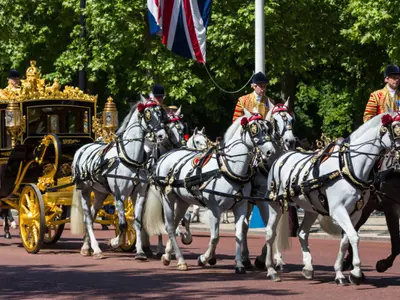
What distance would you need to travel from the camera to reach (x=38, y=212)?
1789cm

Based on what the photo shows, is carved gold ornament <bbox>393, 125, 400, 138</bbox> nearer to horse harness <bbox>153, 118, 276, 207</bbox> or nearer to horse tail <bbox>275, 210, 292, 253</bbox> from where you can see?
horse harness <bbox>153, 118, 276, 207</bbox>

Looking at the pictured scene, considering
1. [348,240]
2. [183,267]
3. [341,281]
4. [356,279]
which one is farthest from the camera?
[183,267]

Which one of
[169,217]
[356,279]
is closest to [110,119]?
[169,217]

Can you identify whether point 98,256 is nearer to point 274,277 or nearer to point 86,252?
point 86,252

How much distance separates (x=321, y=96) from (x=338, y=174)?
1516 inches

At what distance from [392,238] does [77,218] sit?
6.21 meters

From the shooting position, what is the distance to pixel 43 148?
1856 centimetres

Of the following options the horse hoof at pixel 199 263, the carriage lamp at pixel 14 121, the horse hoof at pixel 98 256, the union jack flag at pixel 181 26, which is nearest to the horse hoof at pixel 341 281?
the horse hoof at pixel 199 263

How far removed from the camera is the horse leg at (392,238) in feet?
45.4

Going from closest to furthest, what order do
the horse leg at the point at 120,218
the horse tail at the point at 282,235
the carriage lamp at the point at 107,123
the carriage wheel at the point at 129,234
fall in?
1. the horse tail at the point at 282,235
2. the horse leg at the point at 120,218
3. the carriage wheel at the point at 129,234
4. the carriage lamp at the point at 107,123

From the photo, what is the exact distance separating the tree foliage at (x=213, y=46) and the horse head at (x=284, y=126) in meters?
13.5

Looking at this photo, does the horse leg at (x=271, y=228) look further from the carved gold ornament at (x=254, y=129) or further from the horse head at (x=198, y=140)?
the horse head at (x=198, y=140)

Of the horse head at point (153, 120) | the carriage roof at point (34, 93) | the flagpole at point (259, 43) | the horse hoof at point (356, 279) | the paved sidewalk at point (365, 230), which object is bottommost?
the paved sidewalk at point (365, 230)

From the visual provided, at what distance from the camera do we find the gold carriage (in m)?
18.2
